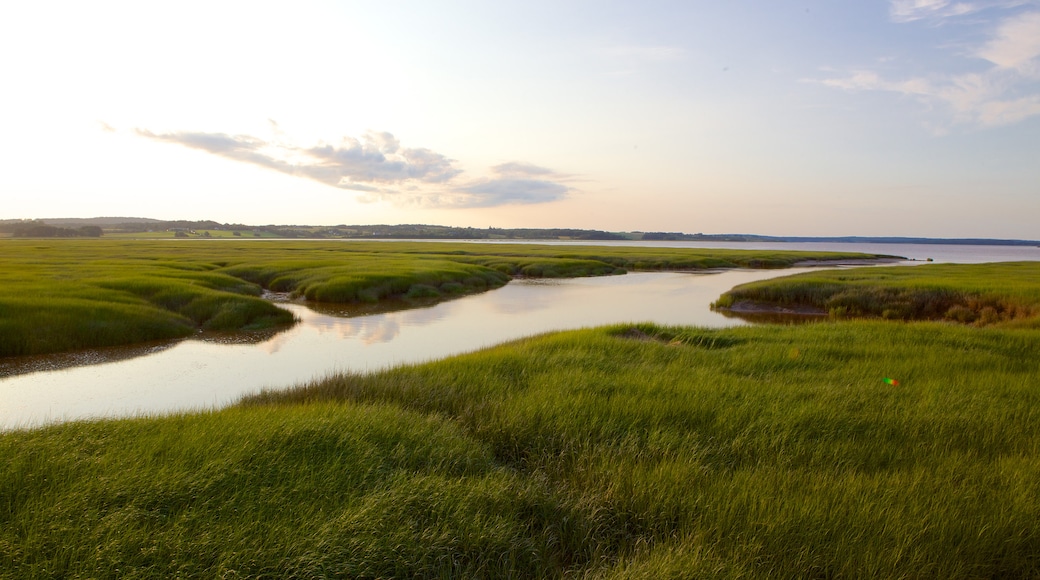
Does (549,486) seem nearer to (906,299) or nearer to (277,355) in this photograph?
(277,355)

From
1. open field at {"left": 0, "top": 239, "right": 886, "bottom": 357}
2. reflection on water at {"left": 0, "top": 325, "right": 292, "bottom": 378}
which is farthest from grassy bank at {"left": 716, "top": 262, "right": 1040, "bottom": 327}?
reflection on water at {"left": 0, "top": 325, "right": 292, "bottom": 378}

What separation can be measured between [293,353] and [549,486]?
12.5 m

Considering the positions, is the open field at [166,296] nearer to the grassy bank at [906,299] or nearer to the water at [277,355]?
the water at [277,355]

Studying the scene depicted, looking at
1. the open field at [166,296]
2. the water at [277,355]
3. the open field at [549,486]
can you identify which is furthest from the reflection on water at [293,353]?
the open field at [549,486]

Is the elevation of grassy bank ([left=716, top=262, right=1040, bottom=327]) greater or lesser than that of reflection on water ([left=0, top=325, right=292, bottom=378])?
greater

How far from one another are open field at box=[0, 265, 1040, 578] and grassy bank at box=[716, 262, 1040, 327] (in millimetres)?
16299

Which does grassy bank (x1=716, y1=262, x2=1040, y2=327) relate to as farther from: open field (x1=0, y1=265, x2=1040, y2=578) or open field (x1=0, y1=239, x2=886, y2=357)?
open field (x1=0, y1=239, x2=886, y2=357)

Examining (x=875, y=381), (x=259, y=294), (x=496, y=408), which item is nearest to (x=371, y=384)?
(x=496, y=408)

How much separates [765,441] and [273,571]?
217 inches

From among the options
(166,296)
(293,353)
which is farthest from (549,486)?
(166,296)

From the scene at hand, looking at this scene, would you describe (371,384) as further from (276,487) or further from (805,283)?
(805,283)

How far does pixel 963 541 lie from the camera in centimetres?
427

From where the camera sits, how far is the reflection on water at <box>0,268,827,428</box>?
10859 millimetres

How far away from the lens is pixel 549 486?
18.1ft
